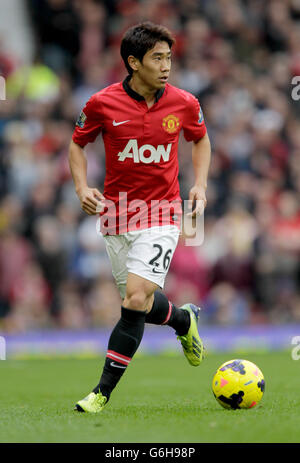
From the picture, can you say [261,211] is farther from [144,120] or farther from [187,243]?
[144,120]

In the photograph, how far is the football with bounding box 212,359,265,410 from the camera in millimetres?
6613

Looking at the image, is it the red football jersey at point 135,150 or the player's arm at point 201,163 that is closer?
the red football jersey at point 135,150

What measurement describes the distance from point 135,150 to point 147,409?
185 centimetres

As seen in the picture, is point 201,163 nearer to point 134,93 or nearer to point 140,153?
point 140,153

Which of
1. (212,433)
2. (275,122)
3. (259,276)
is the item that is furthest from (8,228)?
(212,433)

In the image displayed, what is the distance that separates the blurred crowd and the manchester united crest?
23.6 ft

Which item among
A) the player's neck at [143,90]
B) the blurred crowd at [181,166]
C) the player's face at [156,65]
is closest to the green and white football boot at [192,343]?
the player's neck at [143,90]

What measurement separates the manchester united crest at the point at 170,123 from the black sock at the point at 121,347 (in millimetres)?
1345

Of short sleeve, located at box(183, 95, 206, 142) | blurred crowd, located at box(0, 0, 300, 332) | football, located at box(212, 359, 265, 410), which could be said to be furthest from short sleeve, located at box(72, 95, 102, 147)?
blurred crowd, located at box(0, 0, 300, 332)

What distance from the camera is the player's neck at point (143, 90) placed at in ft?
22.7

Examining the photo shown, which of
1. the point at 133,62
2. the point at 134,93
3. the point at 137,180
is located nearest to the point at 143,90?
the point at 134,93

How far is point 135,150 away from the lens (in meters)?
6.92

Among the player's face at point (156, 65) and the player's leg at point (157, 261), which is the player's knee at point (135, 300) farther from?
the player's face at point (156, 65)

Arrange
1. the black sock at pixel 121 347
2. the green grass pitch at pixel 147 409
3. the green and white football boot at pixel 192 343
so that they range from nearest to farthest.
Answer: the green grass pitch at pixel 147 409, the black sock at pixel 121 347, the green and white football boot at pixel 192 343
